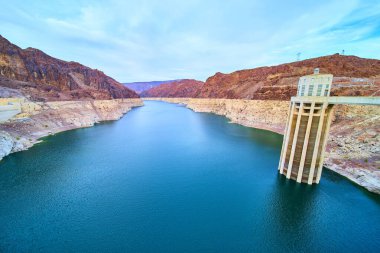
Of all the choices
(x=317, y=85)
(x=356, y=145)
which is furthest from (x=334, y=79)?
(x=317, y=85)

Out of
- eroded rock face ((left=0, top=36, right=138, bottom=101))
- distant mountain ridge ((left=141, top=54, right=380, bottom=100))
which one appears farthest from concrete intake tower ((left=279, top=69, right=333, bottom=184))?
eroded rock face ((left=0, top=36, right=138, bottom=101))

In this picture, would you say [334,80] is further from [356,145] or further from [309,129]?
[309,129]

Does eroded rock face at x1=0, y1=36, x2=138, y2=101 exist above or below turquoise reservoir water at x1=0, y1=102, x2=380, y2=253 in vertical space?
above

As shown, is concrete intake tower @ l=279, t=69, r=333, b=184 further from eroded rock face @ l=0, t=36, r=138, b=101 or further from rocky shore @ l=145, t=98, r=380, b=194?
eroded rock face @ l=0, t=36, r=138, b=101

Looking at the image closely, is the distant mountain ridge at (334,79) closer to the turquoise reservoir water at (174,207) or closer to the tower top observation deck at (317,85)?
the tower top observation deck at (317,85)

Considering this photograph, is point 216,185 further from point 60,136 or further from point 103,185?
point 60,136

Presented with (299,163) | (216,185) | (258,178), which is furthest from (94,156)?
(299,163)

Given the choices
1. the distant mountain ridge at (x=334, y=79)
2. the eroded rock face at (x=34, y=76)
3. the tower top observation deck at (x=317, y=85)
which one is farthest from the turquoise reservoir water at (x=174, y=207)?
the eroded rock face at (x=34, y=76)
